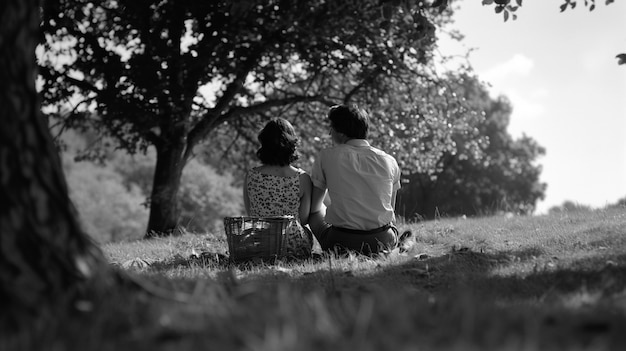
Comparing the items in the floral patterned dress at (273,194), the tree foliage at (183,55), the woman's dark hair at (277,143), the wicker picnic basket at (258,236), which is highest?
the tree foliage at (183,55)

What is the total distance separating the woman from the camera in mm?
8148

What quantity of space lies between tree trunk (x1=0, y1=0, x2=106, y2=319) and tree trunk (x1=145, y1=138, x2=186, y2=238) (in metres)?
10.7

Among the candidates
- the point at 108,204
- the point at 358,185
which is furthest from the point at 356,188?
the point at 108,204

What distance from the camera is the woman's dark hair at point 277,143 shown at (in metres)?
8.10

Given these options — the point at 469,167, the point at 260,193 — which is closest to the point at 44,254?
the point at 260,193

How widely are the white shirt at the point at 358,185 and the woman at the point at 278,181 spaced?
0.64m

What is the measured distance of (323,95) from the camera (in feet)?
49.5

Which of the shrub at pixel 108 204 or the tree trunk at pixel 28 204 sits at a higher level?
the tree trunk at pixel 28 204

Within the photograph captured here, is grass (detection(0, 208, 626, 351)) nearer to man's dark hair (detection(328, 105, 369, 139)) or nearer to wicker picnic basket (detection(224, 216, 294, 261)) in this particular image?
wicker picnic basket (detection(224, 216, 294, 261))

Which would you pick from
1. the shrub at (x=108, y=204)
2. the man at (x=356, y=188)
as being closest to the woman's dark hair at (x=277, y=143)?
the man at (x=356, y=188)

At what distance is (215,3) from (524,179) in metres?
31.8

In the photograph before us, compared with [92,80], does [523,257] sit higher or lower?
lower

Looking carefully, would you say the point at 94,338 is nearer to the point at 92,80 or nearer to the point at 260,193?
the point at 260,193

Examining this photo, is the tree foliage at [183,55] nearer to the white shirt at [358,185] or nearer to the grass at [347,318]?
the white shirt at [358,185]
